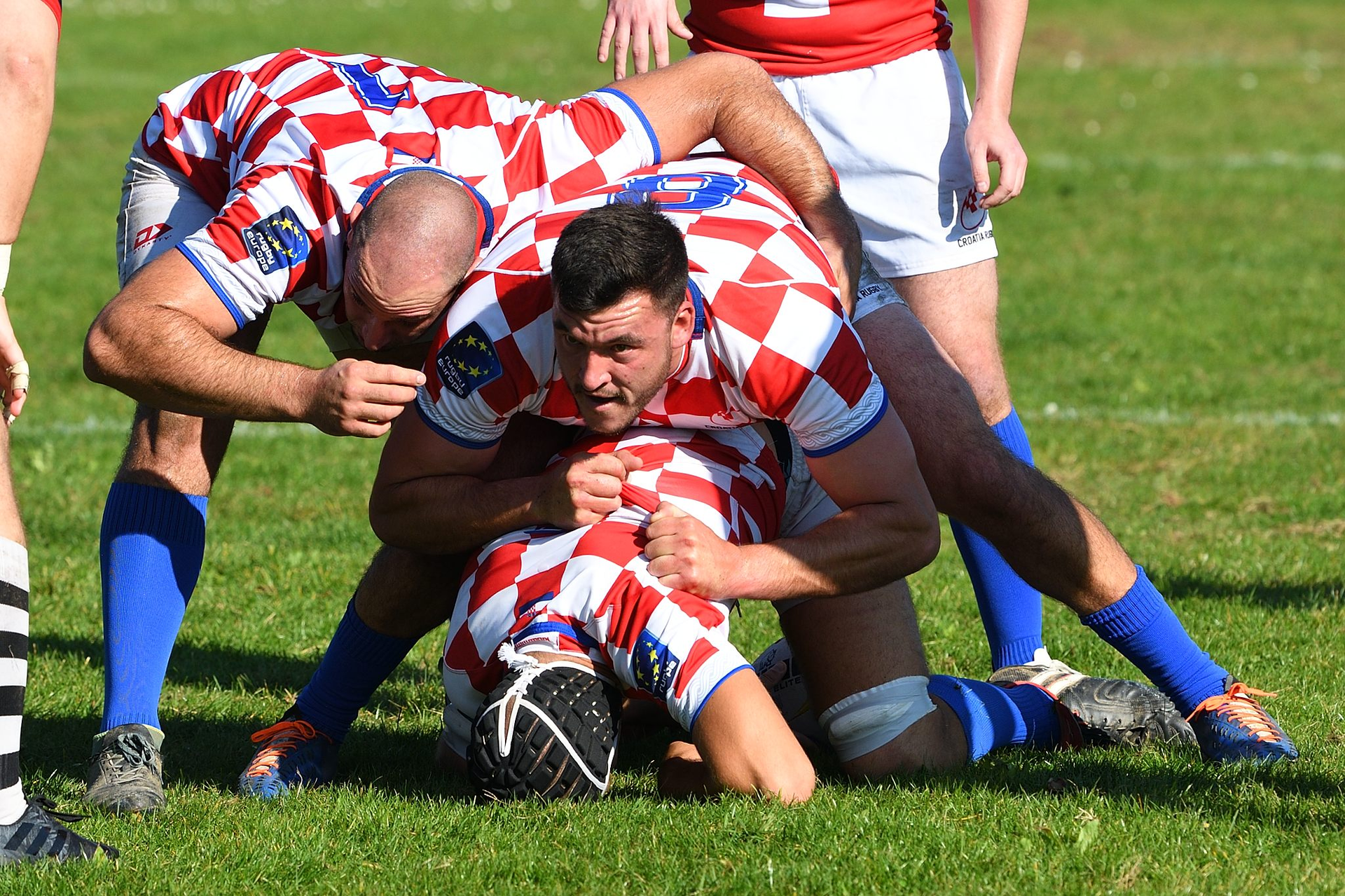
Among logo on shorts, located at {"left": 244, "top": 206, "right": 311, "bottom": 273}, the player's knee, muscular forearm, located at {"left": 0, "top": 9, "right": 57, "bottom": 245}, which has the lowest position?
the player's knee

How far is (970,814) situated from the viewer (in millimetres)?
3635

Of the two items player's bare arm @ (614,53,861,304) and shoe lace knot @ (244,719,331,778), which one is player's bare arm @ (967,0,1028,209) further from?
shoe lace knot @ (244,719,331,778)

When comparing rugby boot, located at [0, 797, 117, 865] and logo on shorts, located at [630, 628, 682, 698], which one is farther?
logo on shorts, located at [630, 628, 682, 698]

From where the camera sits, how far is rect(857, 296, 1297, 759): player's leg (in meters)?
4.21

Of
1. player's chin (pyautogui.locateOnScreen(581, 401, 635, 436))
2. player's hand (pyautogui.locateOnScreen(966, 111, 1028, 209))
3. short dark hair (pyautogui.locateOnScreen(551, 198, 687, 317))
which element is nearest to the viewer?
short dark hair (pyautogui.locateOnScreen(551, 198, 687, 317))

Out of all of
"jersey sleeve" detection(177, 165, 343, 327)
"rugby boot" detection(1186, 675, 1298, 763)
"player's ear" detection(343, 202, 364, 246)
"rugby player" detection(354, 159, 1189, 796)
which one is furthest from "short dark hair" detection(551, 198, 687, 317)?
"rugby boot" detection(1186, 675, 1298, 763)

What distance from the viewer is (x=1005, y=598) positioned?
482cm

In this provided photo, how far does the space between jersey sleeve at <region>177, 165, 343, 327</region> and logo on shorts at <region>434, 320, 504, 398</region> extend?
0.41 m

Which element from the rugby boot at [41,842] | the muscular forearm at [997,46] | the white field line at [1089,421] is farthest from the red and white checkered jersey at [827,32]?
the white field line at [1089,421]

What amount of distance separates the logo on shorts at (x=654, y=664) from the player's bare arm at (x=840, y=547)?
179 millimetres

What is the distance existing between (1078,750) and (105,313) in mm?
2766

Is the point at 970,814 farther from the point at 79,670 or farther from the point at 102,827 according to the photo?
the point at 79,670

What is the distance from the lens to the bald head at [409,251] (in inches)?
151

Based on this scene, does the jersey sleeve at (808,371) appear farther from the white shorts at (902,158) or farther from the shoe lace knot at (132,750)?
the shoe lace knot at (132,750)
